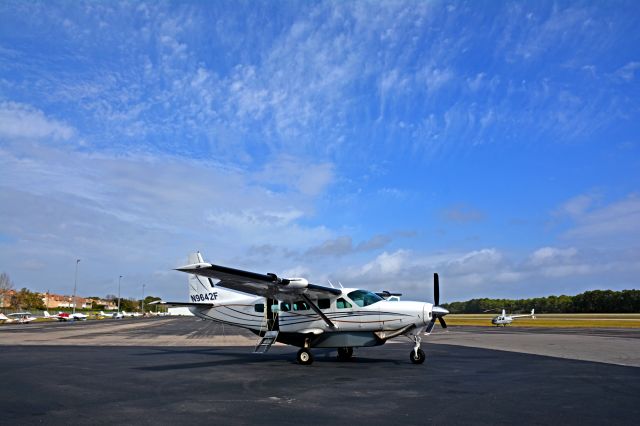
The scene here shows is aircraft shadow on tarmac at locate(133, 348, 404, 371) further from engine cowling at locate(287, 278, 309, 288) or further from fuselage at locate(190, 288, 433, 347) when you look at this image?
engine cowling at locate(287, 278, 309, 288)

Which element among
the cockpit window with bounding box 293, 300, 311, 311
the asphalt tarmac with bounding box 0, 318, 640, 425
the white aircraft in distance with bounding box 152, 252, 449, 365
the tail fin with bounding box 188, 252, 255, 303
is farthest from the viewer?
the tail fin with bounding box 188, 252, 255, 303

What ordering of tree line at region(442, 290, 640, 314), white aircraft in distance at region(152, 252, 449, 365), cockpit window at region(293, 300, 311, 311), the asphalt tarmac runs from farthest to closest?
tree line at region(442, 290, 640, 314) → cockpit window at region(293, 300, 311, 311) → white aircraft in distance at region(152, 252, 449, 365) → the asphalt tarmac

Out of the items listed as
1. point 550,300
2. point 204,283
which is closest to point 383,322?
point 204,283

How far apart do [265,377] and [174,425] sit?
6.94 m

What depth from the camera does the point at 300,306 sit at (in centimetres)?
2030

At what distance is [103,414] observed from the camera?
30.2 ft

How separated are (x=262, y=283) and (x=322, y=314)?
117 inches

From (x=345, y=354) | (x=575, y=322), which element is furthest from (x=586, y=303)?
(x=345, y=354)

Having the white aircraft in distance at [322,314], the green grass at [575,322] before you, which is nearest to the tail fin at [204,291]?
the white aircraft in distance at [322,314]

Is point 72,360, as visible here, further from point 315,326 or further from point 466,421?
point 466,421

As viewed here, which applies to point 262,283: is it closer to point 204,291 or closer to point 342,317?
point 342,317

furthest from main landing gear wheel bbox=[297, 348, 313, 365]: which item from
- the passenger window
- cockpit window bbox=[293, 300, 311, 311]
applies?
the passenger window

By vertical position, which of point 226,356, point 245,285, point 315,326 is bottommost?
point 226,356

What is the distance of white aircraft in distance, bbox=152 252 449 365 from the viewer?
18156mm
